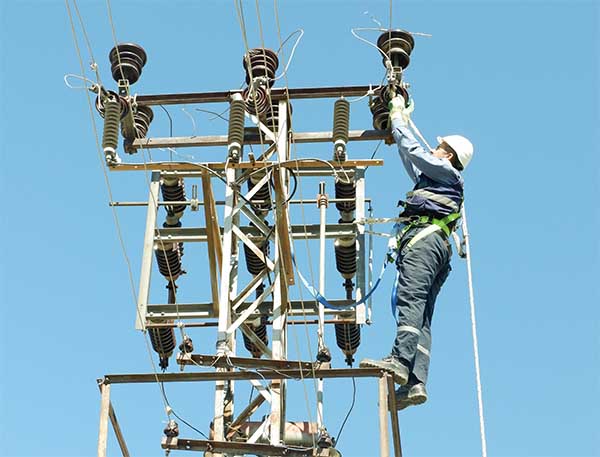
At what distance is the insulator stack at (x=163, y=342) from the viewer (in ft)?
45.9

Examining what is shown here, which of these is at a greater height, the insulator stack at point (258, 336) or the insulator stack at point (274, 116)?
the insulator stack at point (274, 116)

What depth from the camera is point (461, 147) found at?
12078mm

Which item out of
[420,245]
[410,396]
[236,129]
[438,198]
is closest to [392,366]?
[410,396]

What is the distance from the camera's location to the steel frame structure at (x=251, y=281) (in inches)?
431

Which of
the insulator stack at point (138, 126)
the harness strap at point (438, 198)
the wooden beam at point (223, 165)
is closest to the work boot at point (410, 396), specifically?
the harness strap at point (438, 198)

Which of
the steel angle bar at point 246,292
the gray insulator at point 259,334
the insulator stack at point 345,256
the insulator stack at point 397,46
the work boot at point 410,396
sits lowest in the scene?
the work boot at point 410,396

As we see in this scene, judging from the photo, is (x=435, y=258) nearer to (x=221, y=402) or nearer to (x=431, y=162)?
(x=431, y=162)

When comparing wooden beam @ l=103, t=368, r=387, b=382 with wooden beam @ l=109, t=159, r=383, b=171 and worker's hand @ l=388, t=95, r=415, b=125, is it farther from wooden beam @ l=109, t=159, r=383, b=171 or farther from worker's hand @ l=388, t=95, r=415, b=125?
worker's hand @ l=388, t=95, r=415, b=125

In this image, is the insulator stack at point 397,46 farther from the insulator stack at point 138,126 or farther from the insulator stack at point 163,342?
the insulator stack at point 163,342

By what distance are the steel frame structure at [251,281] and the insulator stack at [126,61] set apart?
0.24m

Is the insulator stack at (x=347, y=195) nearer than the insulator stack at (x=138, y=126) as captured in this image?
No

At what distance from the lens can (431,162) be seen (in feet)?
38.5

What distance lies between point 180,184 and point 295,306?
1.68m

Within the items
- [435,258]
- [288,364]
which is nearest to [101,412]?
[288,364]
